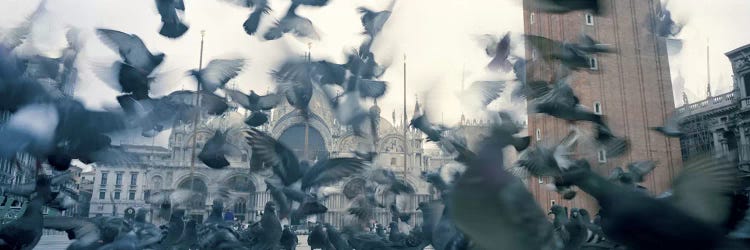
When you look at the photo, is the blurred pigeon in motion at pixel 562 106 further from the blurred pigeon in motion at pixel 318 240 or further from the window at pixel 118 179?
the window at pixel 118 179

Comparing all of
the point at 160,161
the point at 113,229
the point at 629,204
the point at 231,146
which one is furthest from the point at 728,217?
the point at 160,161

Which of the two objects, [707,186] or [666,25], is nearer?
[707,186]

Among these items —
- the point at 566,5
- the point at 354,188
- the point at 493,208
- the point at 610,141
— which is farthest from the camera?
the point at 354,188

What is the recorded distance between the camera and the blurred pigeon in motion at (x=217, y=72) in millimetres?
9258

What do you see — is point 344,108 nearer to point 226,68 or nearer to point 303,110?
point 303,110

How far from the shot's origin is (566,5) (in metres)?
5.42

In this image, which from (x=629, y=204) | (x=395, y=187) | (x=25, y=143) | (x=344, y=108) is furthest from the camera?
(x=395, y=187)

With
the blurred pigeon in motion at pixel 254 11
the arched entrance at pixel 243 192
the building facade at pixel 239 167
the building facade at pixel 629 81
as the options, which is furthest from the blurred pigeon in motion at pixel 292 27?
the arched entrance at pixel 243 192

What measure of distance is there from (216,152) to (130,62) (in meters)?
2.14

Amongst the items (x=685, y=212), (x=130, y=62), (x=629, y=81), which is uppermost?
(x=629, y=81)

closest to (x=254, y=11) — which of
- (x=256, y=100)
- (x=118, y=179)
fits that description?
(x=256, y=100)

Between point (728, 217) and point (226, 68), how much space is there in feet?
24.9

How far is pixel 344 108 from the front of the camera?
438 inches

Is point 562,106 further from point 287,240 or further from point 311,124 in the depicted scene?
point 311,124
